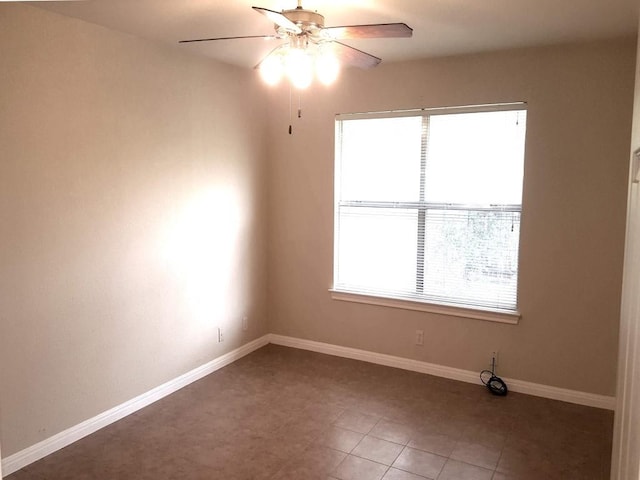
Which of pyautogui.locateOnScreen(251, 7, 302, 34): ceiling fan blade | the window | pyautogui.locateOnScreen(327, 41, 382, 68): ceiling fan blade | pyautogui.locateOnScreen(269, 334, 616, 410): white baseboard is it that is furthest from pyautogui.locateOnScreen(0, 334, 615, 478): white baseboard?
pyautogui.locateOnScreen(251, 7, 302, 34): ceiling fan blade

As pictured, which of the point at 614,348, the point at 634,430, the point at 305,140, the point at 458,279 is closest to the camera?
the point at 634,430

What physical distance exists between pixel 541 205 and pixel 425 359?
1531 millimetres

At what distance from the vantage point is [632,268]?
1669 millimetres

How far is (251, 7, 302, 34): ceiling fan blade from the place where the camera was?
6.54ft

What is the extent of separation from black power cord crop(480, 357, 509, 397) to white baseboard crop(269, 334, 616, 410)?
5cm

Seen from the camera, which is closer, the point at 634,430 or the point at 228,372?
the point at 634,430

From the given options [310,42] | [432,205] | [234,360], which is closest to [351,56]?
[310,42]

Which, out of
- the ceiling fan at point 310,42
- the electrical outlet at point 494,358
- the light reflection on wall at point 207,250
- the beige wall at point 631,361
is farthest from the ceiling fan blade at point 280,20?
the electrical outlet at point 494,358

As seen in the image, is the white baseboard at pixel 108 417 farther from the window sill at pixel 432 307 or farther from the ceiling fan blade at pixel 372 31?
the ceiling fan blade at pixel 372 31

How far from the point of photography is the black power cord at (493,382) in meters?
3.75

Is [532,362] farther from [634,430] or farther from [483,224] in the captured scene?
[634,430]

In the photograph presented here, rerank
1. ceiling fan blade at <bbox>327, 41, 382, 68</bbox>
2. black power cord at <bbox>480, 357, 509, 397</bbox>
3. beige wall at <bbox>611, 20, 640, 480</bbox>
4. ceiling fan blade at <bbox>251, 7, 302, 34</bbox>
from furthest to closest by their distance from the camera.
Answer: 1. black power cord at <bbox>480, 357, 509, 397</bbox>
2. ceiling fan blade at <bbox>327, 41, 382, 68</bbox>
3. ceiling fan blade at <bbox>251, 7, 302, 34</bbox>
4. beige wall at <bbox>611, 20, 640, 480</bbox>

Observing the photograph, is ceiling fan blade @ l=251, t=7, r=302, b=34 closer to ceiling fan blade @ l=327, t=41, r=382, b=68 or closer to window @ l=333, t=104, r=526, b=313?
ceiling fan blade @ l=327, t=41, r=382, b=68

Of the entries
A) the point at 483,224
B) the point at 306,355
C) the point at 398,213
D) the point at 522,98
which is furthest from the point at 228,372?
the point at 522,98
